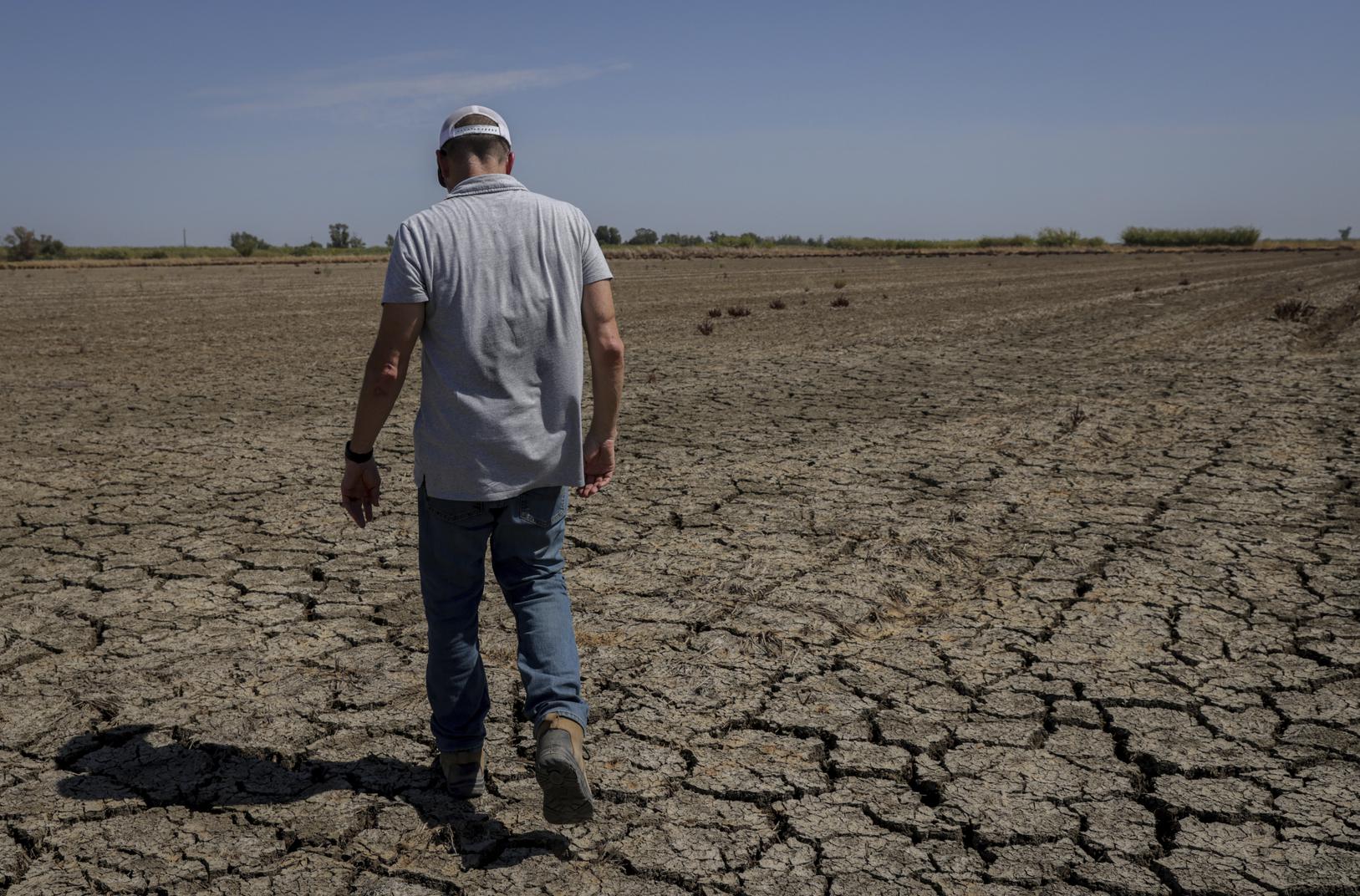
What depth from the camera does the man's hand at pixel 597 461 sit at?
267 cm

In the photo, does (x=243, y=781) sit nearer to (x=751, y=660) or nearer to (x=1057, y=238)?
(x=751, y=660)

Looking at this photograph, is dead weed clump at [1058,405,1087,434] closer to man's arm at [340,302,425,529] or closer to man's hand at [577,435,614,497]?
man's hand at [577,435,614,497]

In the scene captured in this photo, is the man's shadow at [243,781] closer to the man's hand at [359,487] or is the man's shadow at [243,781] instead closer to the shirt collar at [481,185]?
the man's hand at [359,487]

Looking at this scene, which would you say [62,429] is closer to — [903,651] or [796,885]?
[903,651]

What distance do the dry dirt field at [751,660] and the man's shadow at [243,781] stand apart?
0.04ft

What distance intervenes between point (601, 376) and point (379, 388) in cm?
52

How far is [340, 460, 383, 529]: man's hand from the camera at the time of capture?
8.55 ft

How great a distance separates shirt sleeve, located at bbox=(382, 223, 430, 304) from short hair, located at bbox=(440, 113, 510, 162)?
235mm

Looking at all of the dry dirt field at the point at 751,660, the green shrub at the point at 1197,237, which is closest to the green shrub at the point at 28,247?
the dry dirt field at the point at 751,660

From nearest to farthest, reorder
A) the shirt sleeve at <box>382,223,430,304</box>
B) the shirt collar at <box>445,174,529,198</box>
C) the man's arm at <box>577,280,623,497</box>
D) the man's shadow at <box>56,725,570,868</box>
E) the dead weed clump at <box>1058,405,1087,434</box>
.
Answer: the shirt sleeve at <box>382,223,430,304</box> < the shirt collar at <box>445,174,529,198</box> < the man's arm at <box>577,280,623,497</box> < the man's shadow at <box>56,725,570,868</box> < the dead weed clump at <box>1058,405,1087,434</box>

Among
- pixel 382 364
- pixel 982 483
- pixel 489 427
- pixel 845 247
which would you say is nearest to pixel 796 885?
pixel 489 427

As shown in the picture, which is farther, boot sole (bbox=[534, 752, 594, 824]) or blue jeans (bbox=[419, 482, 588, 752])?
blue jeans (bbox=[419, 482, 588, 752])

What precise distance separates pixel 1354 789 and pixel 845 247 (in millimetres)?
77499

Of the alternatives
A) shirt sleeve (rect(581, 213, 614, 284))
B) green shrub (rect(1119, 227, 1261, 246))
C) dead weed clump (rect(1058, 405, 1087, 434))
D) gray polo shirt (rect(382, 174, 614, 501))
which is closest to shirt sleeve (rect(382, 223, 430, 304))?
gray polo shirt (rect(382, 174, 614, 501))
